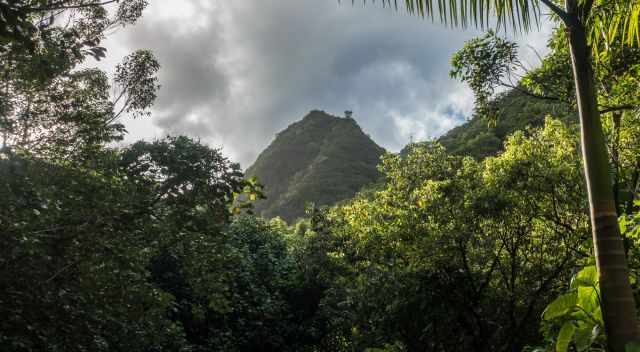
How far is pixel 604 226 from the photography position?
2031mm

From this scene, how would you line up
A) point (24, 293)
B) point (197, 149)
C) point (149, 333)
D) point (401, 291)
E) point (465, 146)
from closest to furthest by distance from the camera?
1. point (24, 293)
2. point (149, 333)
3. point (197, 149)
4. point (401, 291)
5. point (465, 146)

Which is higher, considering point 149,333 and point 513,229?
point 513,229

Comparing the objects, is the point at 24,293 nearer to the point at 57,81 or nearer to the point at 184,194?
the point at 184,194

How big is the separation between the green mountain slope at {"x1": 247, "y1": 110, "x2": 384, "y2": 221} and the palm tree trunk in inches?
2408

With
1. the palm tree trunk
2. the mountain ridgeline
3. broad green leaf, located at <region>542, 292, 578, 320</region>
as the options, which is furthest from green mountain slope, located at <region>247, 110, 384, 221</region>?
the palm tree trunk

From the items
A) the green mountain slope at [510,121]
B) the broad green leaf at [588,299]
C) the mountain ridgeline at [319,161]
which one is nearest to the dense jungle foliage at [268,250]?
the broad green leaf at [588,299]

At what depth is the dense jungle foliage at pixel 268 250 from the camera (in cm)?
522

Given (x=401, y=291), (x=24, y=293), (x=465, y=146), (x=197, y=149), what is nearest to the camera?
(x=24, y=293)

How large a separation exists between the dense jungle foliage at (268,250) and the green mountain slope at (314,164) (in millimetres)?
49591

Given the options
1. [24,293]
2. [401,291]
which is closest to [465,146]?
[401,291]

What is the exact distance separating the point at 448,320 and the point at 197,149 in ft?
24.3

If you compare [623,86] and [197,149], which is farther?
[197,149]


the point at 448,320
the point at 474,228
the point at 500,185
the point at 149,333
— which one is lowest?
the point at 149,333

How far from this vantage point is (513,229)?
11.9 metres
